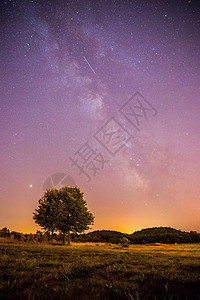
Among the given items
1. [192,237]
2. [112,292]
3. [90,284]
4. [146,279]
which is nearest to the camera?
[112,292]

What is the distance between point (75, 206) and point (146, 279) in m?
26.7

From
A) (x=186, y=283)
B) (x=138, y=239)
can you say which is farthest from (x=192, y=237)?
(x=186, y=283)

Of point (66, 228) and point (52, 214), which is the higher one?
point (52, 214)

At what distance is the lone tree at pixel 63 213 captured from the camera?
28.2m

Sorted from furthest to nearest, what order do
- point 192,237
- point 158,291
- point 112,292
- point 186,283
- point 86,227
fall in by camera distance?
point 192,237, point 86,227, point 186,283, point 158,291, point 112,292

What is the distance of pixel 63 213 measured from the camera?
28562 millimetres

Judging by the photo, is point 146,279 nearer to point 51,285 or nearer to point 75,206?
point 51,285

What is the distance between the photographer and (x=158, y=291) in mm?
3291

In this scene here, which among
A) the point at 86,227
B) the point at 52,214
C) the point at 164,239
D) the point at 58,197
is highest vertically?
the point at 58,197

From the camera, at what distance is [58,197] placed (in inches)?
1163

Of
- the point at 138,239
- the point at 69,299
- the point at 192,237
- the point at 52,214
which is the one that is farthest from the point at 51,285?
the point at 192,237

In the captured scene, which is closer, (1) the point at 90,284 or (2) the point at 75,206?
(1) the point at 90,284

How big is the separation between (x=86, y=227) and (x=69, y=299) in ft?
98.0

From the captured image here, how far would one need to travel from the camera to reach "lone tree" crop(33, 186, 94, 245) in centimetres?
2822
